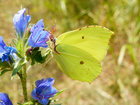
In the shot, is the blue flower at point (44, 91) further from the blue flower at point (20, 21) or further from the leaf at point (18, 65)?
the blue flower at point (20, 21)

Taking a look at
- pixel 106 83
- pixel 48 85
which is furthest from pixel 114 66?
pixel 48 85

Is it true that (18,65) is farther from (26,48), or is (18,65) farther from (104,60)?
(104,60)

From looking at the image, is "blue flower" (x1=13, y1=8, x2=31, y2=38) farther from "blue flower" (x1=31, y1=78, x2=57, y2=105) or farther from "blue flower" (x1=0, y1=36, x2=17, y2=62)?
"blue flower" (x1=31, y1=78, x2=57, y2=105)

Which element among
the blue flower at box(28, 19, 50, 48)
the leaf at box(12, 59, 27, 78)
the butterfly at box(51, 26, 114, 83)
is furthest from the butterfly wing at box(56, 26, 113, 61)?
the leaf at box(12, 59, 27, 78)

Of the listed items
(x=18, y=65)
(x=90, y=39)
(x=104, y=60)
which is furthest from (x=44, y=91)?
(x=104, y=60)

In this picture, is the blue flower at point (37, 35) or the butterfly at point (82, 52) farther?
the butterfly at point (82, 52)

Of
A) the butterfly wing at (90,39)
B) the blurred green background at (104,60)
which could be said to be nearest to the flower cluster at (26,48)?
the butterfly wing at (90,39)
